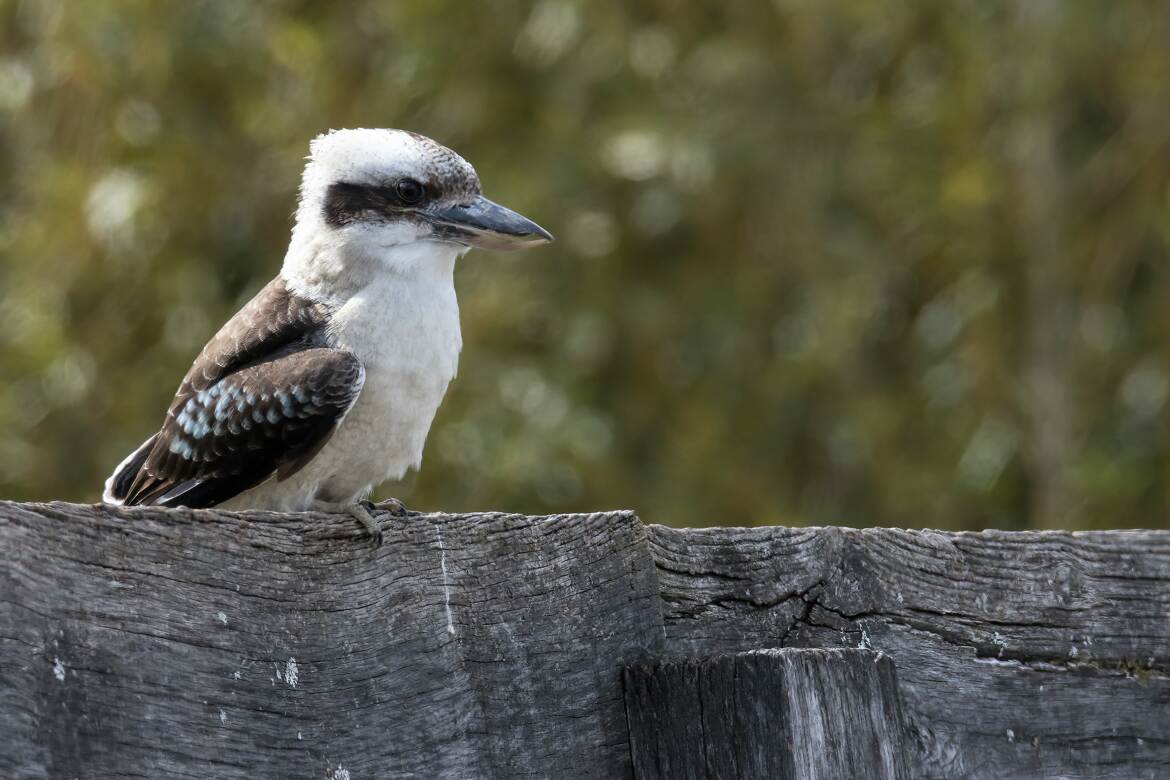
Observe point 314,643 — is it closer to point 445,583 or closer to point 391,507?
point 445,583

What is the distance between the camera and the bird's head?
11.1 ft

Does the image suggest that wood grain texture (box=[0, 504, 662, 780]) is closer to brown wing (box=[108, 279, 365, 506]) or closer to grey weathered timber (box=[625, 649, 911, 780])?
grey weathered timber (box=[625, 649, 911, 780])

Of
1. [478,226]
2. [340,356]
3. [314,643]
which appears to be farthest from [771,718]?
[478,226]

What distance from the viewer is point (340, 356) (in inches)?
120

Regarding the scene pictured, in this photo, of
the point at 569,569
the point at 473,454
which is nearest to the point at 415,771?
the point at 569,569

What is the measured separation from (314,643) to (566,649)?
12.6 inches

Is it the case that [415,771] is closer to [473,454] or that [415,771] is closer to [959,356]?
[473,454]

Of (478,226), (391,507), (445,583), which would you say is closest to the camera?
(445,583)

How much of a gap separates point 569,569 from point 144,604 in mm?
529

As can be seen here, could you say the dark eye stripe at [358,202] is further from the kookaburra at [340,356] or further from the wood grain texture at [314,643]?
the wood grain texture at [314,643]

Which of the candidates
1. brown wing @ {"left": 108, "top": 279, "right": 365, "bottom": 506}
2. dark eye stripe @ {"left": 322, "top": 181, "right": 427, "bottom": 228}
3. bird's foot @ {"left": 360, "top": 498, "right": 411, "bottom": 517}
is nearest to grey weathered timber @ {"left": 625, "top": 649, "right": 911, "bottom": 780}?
bird's foot @ {"left": 360, "top": 498, "right": 411, "bottom": 517}

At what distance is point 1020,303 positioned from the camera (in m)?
7.44

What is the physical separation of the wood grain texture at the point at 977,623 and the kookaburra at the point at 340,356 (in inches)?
47.3

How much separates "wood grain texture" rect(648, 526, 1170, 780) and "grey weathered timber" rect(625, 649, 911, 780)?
0.51 feet
